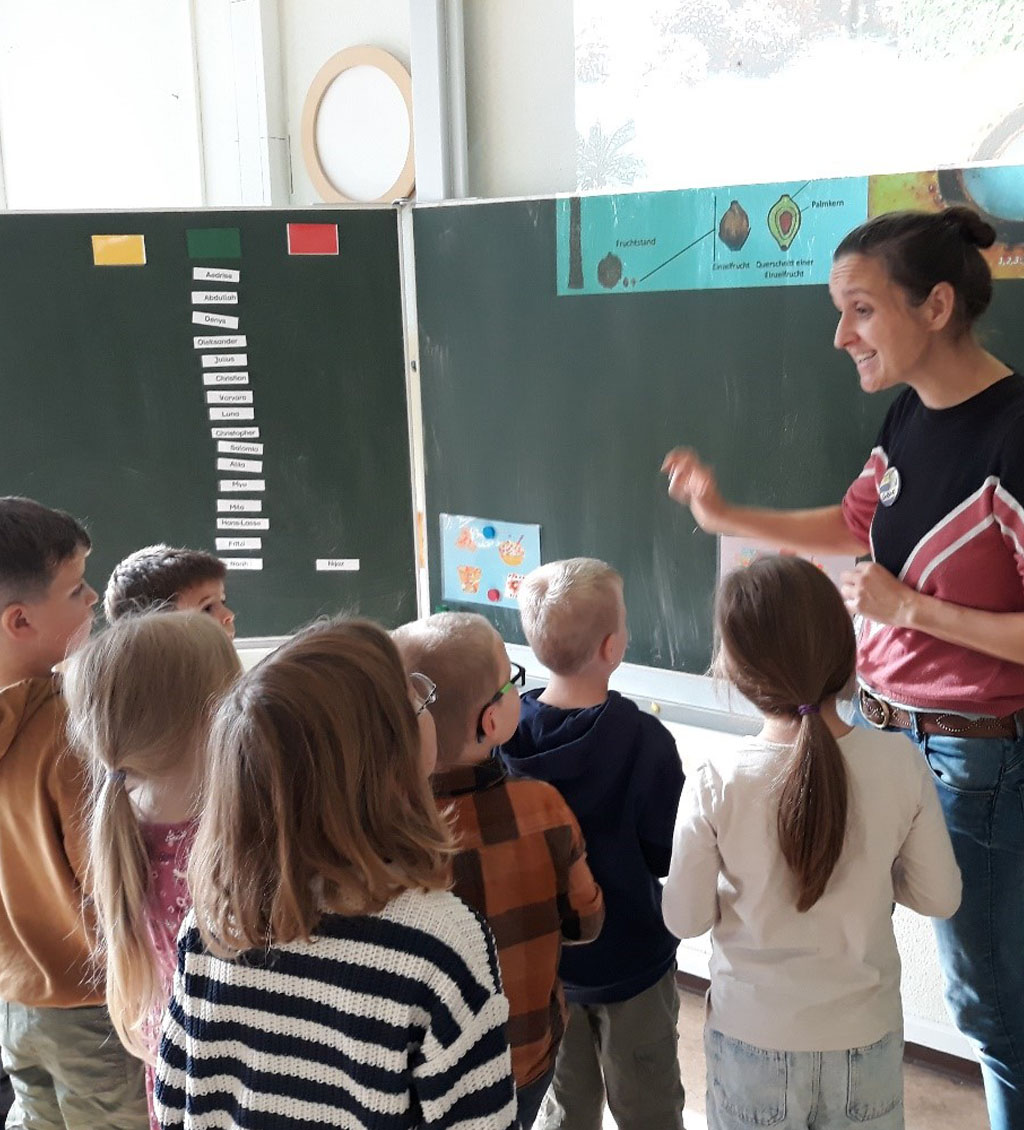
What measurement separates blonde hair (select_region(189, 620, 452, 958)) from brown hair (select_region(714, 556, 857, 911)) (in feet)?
1.74

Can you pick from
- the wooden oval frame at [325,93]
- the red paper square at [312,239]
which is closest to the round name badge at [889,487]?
the red paper square at [312,239]

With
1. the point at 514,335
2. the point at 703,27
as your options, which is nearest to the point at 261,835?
the point at 514,335

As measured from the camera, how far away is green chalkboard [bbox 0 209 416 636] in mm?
2898

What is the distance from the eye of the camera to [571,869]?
5.01 feet

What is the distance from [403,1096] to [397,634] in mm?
593

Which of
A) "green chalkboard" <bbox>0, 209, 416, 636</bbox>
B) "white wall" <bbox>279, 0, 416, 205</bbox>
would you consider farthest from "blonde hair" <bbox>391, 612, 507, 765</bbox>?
"white wall" <bbox>279, 0, 416, 205</bbox>

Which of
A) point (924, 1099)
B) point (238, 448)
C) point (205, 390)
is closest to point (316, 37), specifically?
point (205, 390)

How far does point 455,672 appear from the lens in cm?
147

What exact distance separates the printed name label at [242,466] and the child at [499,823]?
1607 mm

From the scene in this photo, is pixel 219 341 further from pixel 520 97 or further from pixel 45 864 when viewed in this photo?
pixel 45 864

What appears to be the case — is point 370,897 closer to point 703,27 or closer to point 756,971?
point 756,971

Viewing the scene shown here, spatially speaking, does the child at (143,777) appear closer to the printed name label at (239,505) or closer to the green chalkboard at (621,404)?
the green chalkboard at (621,404)

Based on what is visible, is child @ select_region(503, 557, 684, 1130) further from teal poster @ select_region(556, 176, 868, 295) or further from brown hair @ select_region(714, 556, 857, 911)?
teal poster @ select_region(556, 176, 868, 295)

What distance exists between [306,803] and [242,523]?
204 cm
